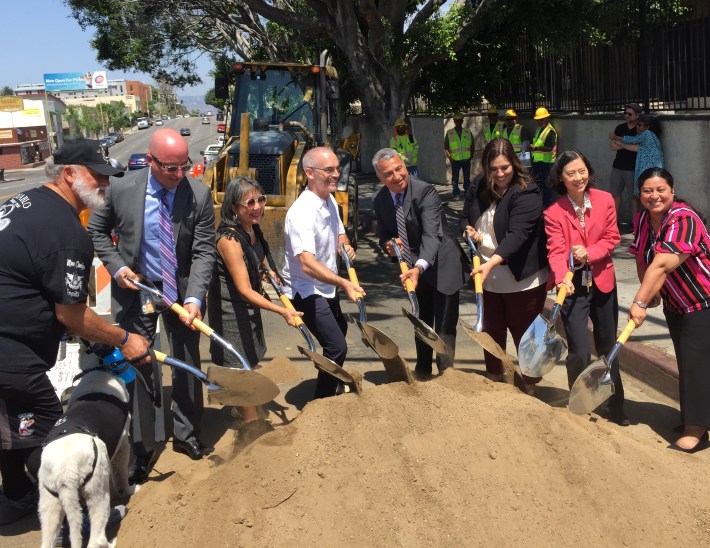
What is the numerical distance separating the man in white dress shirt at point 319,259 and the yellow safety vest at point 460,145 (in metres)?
11.2

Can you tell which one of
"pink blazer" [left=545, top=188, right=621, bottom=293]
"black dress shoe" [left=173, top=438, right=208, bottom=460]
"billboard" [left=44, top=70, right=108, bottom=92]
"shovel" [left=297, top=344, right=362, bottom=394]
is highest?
"billboard" [left=44, top=70, right=108, bottom=92]

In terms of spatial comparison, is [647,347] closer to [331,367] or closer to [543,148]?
[331,367]

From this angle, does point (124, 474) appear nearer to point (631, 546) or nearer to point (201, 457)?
point (201, 457)

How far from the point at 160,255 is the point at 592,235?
2.78 m

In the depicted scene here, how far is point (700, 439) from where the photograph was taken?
4668 mm

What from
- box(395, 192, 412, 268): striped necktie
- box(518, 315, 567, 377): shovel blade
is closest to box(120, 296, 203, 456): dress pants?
box(395, 192, 412, 268): striped necktie

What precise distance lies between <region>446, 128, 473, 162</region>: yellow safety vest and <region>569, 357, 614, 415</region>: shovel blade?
11870mm

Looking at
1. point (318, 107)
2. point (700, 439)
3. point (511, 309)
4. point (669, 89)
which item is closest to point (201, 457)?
point (511, 309)

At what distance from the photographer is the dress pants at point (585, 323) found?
5016 millimetres

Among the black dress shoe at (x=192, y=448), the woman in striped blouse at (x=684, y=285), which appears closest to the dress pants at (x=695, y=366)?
the woman in striped blouse at (x=684, y=285)

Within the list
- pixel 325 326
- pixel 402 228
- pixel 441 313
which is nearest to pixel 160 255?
pixel 325 326

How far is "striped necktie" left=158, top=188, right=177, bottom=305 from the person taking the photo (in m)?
4.63

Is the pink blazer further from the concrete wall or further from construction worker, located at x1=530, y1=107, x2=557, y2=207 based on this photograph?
construction worker, located at x1=530, y1=107, x2=557, y2=207

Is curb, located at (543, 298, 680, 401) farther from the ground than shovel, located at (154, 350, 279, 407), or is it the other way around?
shovel, located at (154, 350, 279, 407)
